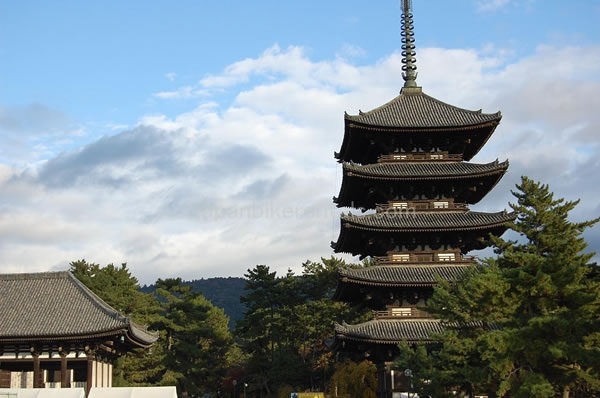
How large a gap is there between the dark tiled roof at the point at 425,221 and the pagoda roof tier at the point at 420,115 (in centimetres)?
578

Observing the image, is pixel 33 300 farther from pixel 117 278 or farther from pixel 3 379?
pixel 117 278

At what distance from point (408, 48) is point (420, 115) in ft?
25.9

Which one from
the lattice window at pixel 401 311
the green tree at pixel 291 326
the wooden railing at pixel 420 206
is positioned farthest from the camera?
the green tree at pixel 291 326

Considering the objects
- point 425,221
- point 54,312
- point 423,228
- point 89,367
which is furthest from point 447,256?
point 54,312

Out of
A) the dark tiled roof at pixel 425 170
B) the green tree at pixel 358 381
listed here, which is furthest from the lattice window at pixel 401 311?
the dark tiled roof at pixel 425 170

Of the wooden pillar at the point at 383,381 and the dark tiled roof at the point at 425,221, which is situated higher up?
the dark tiled roof at the point at 425,221

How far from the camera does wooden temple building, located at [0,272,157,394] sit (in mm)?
41625

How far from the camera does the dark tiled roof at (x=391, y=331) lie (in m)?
39.5

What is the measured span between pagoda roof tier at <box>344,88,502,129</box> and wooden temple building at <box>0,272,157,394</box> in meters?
19.9

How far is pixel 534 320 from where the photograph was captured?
2759cm

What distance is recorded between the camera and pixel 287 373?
67500mm

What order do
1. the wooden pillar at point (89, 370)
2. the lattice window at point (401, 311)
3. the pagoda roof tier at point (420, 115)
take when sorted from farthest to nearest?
the pagoda roof tier at point (420, 115) < the wooden pillar at point (89, 370) < the lattice window at point (401, 311)

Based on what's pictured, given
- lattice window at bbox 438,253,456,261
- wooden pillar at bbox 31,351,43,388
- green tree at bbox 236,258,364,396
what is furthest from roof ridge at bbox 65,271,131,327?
green tree at bbox 236,258,364,396

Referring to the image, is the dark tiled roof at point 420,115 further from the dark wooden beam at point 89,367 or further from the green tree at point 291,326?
the green tree at point 291,326
